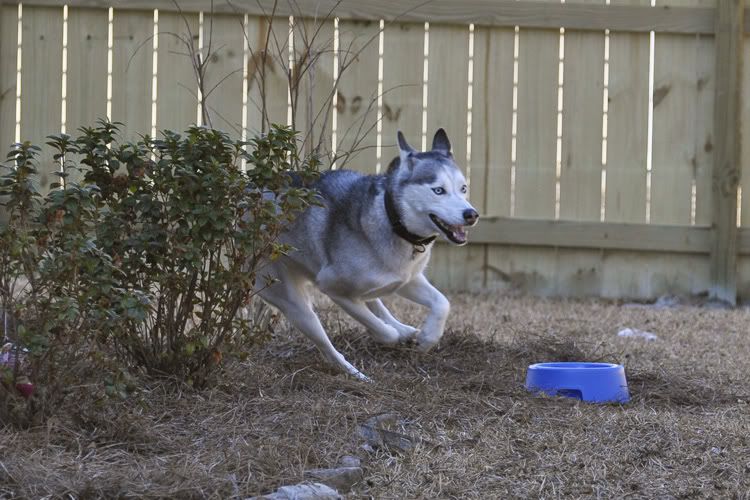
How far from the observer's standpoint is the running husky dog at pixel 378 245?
17.5 ft

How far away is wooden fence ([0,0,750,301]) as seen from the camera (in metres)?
8.67

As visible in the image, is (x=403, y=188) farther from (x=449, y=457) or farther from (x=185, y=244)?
(x=449, y=457)

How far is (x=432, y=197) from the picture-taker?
5355mm

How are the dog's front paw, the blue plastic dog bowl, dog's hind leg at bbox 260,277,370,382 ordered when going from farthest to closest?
the dog's front paw
dog's hind leg at bbox 260,277,370,382
the blue plastic dog bowl

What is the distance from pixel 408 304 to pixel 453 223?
2680 mm

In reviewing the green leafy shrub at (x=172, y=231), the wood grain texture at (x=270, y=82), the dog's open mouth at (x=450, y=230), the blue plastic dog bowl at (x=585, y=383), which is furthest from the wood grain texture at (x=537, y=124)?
the green leafy shrub at (x=172, y=231)

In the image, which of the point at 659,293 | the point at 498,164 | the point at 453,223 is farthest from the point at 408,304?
the point at 453,223

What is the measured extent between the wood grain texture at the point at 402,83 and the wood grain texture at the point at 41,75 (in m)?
2.42

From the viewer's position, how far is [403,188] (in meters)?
5.42

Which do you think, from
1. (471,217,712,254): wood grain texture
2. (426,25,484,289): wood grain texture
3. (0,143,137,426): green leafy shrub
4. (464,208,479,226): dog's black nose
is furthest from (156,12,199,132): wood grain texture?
(0,143,137,426): green leafy shrub

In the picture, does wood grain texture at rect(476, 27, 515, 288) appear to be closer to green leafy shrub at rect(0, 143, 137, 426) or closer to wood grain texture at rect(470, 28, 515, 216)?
wood grain texture at rect(470, 28, 515, 216)

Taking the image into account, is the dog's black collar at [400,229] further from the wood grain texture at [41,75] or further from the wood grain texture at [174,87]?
the wood grain texture at [41,75]

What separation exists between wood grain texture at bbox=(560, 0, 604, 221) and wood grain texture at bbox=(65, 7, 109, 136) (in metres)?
3.45

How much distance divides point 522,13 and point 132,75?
293 centimetres
